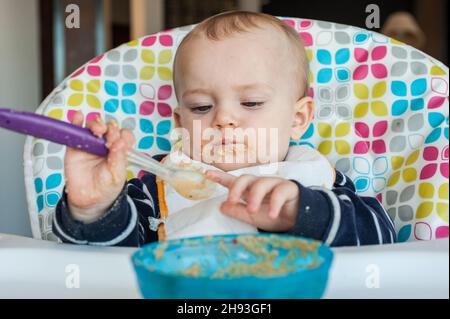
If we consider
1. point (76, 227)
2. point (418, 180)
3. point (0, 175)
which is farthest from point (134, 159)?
point (0, 175)

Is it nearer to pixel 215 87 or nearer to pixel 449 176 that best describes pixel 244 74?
pixel 215 87

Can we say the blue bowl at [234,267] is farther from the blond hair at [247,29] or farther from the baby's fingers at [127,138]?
the blond hair at [247,29]

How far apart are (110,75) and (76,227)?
457mm

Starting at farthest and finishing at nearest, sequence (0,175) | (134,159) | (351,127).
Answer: (0,175)
(351,127)
(134,159)

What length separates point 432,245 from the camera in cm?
70

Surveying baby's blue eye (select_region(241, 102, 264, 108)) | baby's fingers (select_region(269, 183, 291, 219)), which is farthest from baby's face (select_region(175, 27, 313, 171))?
baby's fingers (select_region(269, 183, 291, 219))

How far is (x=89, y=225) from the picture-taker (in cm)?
79

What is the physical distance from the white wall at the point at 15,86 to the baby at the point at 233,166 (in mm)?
1041

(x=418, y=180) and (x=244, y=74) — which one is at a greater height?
(x=244, y=74)

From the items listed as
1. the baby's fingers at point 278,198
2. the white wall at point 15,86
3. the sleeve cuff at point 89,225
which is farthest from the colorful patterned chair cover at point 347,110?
the white wall at point 15,86

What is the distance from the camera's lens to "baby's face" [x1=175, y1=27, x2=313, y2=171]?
940 mm

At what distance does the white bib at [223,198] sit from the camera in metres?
0.86

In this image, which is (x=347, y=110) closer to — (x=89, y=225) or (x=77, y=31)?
(x=89, y=225)

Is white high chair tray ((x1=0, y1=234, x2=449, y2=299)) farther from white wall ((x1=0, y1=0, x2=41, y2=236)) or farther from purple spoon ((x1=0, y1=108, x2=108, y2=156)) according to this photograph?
white wall ((x1=0, y1=0, x2=41, y2=236))
